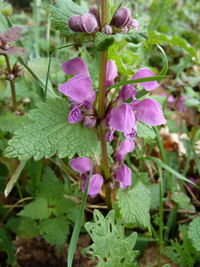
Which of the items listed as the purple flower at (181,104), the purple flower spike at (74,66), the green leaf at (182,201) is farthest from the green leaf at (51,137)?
the purple flower at (181,104)

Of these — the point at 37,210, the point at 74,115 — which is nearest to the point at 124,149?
the point at 74,115

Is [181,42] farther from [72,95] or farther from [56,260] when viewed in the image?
[56,260]

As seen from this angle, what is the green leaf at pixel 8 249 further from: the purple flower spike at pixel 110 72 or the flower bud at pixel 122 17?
the flower bud at pixel 122 17

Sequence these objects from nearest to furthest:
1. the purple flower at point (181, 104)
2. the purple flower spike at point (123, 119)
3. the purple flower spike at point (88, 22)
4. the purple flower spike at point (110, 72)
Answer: the purple flower spike at point (88, 22) < the purple flower spike at point (123, 119) < the purple flower spike at point (110, 72) < the purple flower at point (181, 104)

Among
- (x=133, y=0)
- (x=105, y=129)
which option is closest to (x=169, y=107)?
(x=105, y=129)

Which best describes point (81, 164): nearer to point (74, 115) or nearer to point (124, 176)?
point (124, 176)

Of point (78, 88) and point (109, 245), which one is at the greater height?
point (78, 88)
